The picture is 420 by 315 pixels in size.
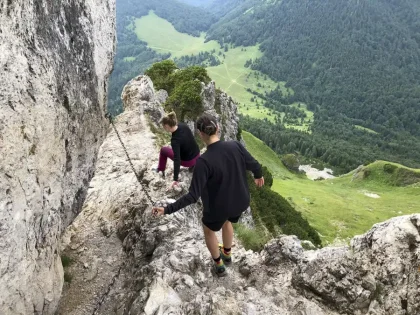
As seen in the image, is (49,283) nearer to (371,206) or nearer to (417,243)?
(417,243)

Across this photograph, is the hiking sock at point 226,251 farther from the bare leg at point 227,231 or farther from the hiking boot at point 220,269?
the bare leg at point 227,231

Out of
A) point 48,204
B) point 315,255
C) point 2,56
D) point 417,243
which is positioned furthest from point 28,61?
point 417,243

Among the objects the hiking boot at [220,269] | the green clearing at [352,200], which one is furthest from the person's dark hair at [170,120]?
the green clearing at [352,200]

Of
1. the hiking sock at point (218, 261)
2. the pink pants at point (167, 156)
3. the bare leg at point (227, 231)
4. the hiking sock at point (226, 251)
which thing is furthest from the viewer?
the pink pants at point (167, 156)

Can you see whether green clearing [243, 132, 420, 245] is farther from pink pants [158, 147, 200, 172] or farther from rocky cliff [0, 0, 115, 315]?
rocky cliff [0, 0, 115, 315]

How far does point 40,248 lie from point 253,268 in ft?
21.1

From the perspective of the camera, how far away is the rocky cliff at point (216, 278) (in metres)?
9.73

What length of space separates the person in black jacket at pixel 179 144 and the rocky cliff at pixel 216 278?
1.80m

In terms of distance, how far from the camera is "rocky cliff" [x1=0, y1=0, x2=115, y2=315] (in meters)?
6.81

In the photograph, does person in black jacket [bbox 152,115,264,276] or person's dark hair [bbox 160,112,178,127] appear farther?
person's dark hair [bbox 160,112,178,127]

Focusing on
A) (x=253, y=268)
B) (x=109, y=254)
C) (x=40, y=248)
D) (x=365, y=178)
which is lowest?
(x=365, y=178)

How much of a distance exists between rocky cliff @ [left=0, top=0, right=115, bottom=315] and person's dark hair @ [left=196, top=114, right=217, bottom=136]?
11.5ft

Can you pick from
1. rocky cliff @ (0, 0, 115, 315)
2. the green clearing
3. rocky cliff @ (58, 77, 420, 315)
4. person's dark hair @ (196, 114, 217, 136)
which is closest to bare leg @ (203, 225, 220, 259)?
rocky cliff @ (58, 77, 420, 315)

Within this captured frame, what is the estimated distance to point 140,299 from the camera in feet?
30.7
